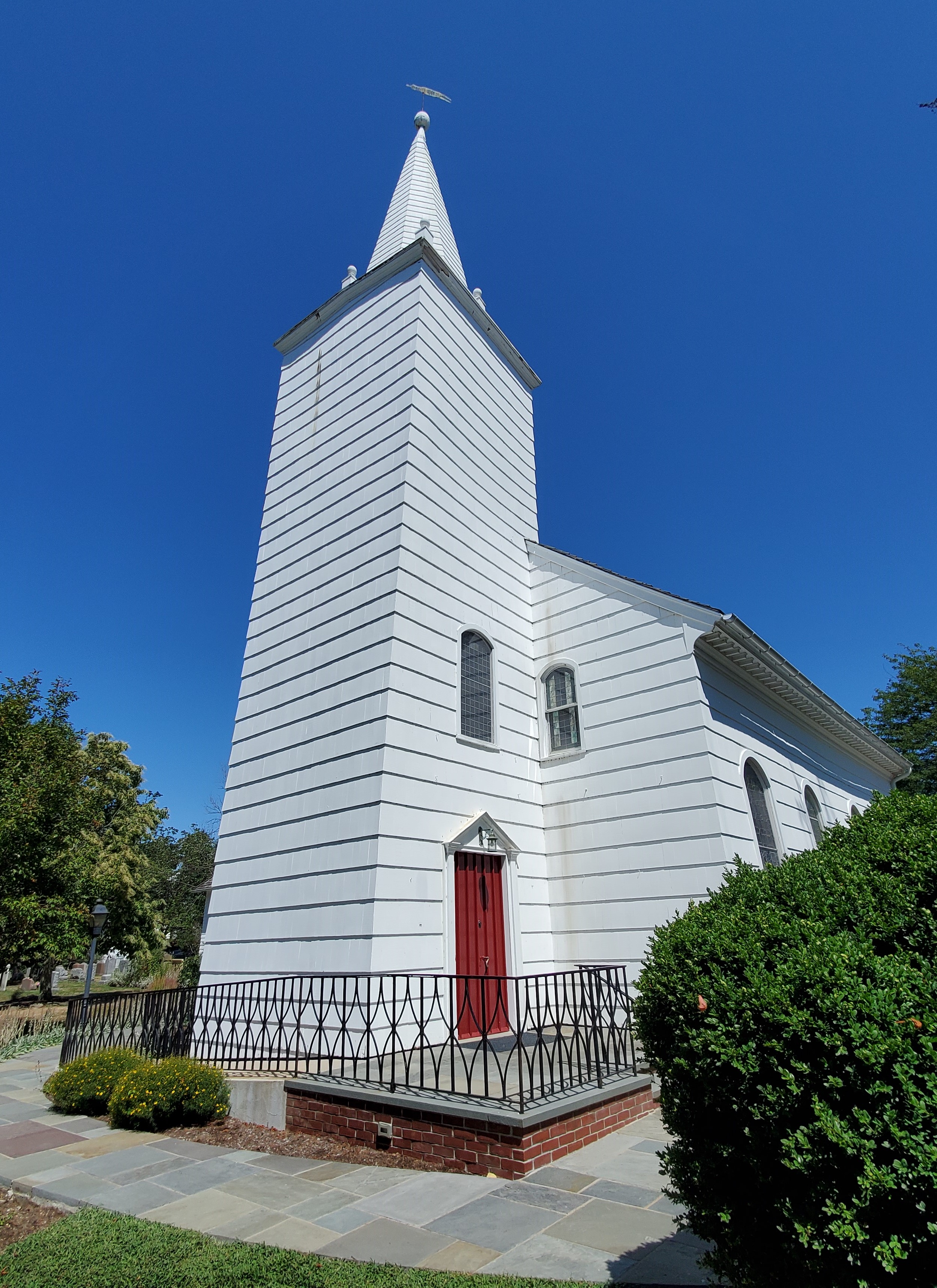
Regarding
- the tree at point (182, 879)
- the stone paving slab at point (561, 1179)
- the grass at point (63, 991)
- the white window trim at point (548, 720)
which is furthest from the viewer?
the tree at point (182, 879)

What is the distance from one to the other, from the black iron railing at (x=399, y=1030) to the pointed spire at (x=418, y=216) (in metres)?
13.7

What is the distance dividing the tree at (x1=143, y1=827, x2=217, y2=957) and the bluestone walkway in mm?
37050

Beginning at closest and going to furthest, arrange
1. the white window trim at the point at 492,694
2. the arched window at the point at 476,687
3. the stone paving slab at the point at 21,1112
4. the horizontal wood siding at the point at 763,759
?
the stone paving slab at the point at 21,1112 → the horizontal wood siding at the point at 763,759 → the white window trim at the point at 492,694 → the arched window at the point at 476,687

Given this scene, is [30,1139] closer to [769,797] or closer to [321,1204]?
[321,1204]

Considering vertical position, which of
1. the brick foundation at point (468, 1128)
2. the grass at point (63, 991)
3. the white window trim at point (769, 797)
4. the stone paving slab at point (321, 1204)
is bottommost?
the grass at point (63, 991)

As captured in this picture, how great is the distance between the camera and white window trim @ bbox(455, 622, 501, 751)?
1052cm

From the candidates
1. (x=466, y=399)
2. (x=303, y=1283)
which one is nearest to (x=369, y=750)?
(x=303, y=1283)

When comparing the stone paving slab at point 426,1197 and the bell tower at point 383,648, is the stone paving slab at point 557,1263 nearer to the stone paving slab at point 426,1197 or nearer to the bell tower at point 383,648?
the stone paving slab at point 426,1197

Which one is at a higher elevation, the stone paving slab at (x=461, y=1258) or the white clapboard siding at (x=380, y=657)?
the white clapboard siding at (x=380, y=657)

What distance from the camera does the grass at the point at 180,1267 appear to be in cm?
357

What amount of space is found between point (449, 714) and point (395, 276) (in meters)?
9.46

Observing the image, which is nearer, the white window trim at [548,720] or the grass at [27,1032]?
the white window trim at [548,720]

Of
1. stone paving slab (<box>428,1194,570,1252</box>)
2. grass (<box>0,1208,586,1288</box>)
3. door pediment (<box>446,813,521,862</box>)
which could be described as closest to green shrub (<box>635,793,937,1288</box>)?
grass (<box>0,1208,586,1288</box>)

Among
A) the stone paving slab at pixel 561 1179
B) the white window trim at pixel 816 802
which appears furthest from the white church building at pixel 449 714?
the stone paving slab at pixel 561 1179
